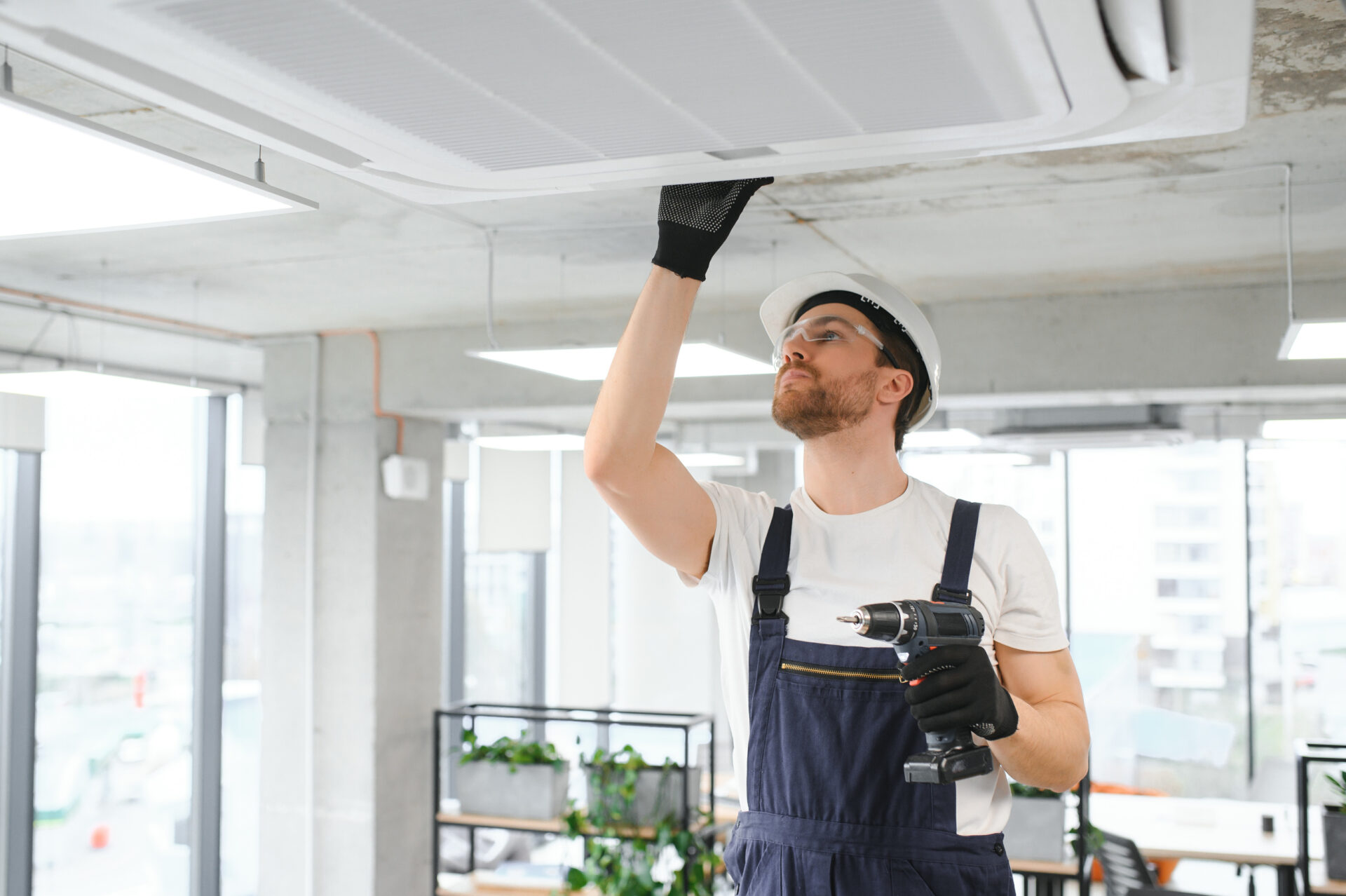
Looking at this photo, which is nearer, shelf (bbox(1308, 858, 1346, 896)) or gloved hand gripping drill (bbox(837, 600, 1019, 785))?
gloved hand gripping drill (bbox(837, 600, 1019, 785))

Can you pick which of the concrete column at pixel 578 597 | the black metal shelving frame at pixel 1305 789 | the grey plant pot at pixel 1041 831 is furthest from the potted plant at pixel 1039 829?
the concrete column at pixel 578 597

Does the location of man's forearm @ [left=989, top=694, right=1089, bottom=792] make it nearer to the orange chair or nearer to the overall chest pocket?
the overall chest pocket

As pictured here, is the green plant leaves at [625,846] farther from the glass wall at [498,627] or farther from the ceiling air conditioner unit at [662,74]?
the ceiling air conditioner unit at [662,74]

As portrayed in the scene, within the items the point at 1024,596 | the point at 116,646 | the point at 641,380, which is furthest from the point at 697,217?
the point at 116,646

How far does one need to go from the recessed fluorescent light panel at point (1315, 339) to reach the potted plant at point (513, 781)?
342cm

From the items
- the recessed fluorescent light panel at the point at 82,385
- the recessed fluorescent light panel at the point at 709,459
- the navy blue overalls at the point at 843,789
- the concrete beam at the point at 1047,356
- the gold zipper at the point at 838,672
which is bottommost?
the navy blue overalls at the point at 843,789

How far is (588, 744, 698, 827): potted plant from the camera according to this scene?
4.91 meters

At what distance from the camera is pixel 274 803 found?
5598 mm

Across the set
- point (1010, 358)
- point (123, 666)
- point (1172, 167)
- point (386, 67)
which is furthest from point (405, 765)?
point (386, 67)

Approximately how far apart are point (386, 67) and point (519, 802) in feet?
15.8

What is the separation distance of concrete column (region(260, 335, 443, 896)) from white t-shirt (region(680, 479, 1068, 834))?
4.22 metres

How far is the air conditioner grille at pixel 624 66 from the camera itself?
728 millimetres

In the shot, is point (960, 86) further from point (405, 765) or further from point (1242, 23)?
point (405, 765)

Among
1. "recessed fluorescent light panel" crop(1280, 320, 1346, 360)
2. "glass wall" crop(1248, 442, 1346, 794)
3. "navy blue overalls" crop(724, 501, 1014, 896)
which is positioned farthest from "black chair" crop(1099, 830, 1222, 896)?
"navy blue overalls" crop(724, 501, 1014, 896)
